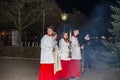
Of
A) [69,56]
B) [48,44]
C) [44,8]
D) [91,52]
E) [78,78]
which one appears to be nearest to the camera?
[48,44]

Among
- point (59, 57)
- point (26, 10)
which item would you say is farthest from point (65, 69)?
point (26, 10)

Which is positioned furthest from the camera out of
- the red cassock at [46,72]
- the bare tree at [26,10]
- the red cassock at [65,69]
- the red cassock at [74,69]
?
the bare tree at [26,10]

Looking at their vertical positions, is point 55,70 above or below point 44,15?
below

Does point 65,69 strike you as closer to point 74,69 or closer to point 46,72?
point 74,69

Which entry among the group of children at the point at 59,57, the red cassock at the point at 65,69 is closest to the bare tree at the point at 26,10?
the group of children at the point at 59,57

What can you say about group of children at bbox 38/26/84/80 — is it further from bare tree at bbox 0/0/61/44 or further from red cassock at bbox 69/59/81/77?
bare tree at bbox 0/0/61/44

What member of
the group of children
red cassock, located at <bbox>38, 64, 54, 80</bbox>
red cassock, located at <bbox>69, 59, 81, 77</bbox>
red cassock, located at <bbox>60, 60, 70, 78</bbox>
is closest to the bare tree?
the group of children

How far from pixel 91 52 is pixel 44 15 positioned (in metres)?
12.8

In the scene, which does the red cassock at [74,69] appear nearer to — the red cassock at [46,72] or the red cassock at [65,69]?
the red cassock at [65,69]

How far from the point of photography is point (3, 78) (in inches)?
555

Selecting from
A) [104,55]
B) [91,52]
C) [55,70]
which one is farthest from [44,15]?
[55,70]

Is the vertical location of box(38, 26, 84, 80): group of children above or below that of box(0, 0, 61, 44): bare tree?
below

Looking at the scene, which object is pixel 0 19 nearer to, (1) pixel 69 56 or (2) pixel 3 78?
(2) pixel 3 78

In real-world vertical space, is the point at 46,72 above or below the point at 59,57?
below
